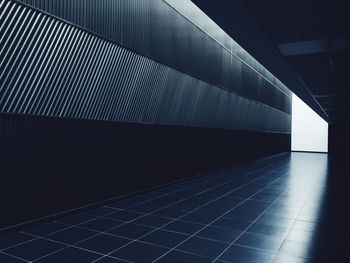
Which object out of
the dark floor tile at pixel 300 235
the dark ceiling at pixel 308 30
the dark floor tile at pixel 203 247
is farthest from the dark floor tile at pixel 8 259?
the dark ceiling at pixel 308 30

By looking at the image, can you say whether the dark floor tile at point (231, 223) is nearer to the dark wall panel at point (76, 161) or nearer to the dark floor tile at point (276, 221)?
the dark floor tile at point (276, 221)

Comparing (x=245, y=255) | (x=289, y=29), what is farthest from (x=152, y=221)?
(x=289, y=29)

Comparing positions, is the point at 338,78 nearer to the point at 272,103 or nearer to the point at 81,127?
the point at 272,103

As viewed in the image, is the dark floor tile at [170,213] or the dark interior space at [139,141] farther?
the dark floor tile at [170,213]

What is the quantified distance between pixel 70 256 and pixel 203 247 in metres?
1.62

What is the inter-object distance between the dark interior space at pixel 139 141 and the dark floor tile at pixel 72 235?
0.04 metres

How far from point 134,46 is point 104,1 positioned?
3.89 ft

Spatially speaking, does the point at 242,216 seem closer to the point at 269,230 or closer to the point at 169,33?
the point at 269,230

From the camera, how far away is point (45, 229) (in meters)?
4.67

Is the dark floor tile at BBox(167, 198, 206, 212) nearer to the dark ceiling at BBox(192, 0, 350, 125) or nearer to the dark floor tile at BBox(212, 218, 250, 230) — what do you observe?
the dark floor tile at BBox(212, 218, 250, 230)

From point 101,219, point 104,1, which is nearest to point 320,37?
point 104,1

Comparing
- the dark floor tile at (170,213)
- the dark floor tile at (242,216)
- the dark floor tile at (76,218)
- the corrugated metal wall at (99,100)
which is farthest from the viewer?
the dark floor tile at (170,213)

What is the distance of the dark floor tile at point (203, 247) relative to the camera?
12.8ft

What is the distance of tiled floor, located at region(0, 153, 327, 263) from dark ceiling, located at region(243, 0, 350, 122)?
335 cm
